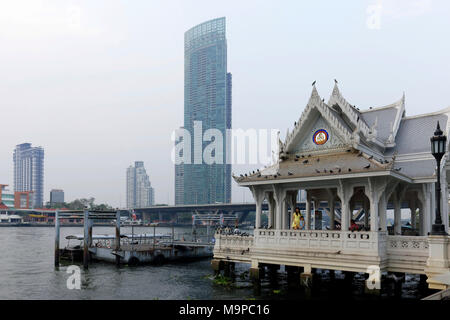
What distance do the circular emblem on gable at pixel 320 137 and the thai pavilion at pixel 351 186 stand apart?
63 millimetres

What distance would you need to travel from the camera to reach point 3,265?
42406mm

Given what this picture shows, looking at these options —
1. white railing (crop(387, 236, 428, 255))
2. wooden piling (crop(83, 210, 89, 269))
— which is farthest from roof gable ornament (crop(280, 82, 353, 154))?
wooden piling (crop(83, 210, 89, 269))

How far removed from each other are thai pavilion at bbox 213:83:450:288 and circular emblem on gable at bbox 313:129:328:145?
63 millimetres

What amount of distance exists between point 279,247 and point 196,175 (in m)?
172

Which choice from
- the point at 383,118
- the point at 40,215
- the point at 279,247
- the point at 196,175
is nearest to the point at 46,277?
the point at 279,247

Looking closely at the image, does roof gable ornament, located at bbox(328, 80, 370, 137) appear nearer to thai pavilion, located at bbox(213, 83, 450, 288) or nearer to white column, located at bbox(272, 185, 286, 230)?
thai pavilion, located at bbox(213, 83, 450, 288)

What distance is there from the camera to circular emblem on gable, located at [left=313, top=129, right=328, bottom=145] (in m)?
26.0

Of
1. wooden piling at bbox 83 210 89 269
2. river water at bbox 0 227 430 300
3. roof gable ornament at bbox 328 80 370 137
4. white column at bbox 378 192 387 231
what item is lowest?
river water at bbox 0 227 430 300

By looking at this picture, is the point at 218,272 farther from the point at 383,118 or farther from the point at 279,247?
the point at 383,118

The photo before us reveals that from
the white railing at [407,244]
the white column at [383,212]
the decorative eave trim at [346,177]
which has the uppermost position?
the decorative eave trim at [346,177]

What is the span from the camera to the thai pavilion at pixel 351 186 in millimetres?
21328

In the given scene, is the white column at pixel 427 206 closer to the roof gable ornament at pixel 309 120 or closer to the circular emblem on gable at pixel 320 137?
the roof gable ornament at pixel 309 120

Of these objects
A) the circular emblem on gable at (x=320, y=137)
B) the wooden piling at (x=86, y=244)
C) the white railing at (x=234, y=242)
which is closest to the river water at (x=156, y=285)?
the wooden piling at (x=86, y=244)

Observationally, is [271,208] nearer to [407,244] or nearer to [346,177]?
[346,177]
